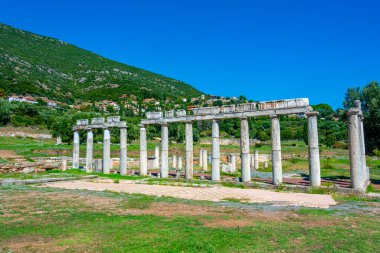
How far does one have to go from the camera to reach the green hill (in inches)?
4692

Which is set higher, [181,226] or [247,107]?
[247,107]

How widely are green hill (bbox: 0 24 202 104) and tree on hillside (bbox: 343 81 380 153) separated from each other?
104985 millimetres

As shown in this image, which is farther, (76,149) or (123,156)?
(76,149)

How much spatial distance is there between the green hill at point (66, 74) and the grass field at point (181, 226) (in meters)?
105

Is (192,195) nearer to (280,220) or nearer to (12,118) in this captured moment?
(280,220)

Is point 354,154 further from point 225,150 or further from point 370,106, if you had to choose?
point 225,150

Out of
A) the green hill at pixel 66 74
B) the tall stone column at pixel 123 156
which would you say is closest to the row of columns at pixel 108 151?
the tall stone column at pixel 123 156

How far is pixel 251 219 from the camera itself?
11.7 m

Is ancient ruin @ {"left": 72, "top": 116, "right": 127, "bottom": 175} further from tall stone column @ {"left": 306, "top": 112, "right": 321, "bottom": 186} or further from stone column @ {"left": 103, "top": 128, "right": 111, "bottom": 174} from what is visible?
tall stone column @ {"left": 306, "top": 112, "right": 321, "bottom": 186}

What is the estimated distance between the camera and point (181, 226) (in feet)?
34.6

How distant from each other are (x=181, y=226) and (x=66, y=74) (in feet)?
494

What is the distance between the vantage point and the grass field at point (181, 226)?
27.5 ft

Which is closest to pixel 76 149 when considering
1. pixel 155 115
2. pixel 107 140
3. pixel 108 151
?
pixel 108 151

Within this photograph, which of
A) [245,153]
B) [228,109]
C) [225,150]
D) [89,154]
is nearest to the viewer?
[245,153]
